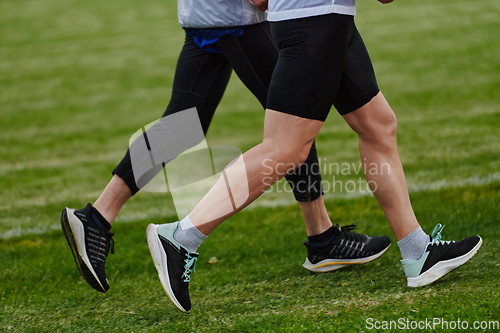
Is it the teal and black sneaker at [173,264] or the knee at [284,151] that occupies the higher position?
the knee at [284,151]

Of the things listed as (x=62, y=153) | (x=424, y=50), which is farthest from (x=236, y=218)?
(x=424, y=50)

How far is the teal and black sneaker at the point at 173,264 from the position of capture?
255 cm

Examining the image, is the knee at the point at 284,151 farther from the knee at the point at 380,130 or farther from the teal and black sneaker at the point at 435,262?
the teal and black sneaker at the point at 435,262

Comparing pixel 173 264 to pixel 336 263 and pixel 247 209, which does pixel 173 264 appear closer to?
pixel 336 263

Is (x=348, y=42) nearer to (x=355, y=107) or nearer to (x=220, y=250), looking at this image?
(x=355, y=107)

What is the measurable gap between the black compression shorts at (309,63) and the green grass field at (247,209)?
0.95 metres

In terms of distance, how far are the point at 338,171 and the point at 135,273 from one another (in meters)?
2.63

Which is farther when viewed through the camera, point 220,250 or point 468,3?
point 468,3

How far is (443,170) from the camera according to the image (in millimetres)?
5160

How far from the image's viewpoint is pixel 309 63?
2.41m

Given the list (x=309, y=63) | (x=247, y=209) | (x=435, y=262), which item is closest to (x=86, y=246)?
(x=309, y=63)

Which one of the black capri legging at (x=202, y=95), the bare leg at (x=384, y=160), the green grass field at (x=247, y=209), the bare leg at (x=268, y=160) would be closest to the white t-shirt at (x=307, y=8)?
the bare leg at (x=268, y=160)

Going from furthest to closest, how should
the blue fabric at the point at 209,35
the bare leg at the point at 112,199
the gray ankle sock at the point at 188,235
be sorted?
the bare leg at the point at 112,199 → the blue fabric at the point at 209,35 → the gray ankle sock at the point at 188,235

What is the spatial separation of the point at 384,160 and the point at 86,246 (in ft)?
5.13
